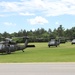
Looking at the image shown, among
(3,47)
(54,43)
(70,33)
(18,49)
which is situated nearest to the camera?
(3,47)

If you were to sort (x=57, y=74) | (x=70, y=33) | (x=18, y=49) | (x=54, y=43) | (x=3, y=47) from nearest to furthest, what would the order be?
(x=57, y=74) → (x=3, y=47) → (x=18, y=49) → (x=54, y=43) → (x=70, y=33)

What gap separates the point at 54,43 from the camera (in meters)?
69.8

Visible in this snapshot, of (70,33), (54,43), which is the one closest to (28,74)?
(54,43)

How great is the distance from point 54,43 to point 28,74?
55726mm

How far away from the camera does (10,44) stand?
41.8 metres

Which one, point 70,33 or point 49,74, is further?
point 70,33

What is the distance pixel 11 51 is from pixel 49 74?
27.4 metres

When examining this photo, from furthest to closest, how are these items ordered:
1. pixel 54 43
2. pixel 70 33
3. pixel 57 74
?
pixel 70 33
pixel 54 43
pixel 57 74

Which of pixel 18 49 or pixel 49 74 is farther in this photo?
pixel 18 49

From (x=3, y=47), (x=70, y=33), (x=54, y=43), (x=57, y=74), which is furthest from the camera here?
(x=70, y=33)

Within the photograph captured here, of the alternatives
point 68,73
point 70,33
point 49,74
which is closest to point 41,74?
point 49,74

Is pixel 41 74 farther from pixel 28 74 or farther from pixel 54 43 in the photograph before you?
pixel 54 43

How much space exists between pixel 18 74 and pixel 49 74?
1492mm

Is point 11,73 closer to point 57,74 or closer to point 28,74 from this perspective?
point 28,74
